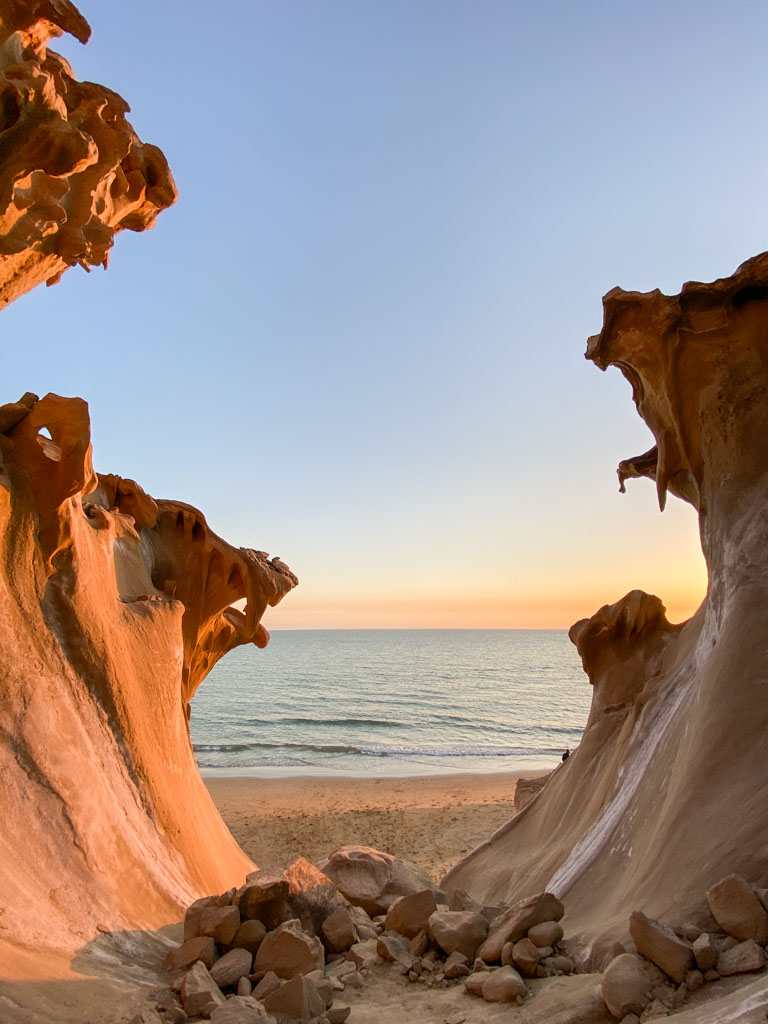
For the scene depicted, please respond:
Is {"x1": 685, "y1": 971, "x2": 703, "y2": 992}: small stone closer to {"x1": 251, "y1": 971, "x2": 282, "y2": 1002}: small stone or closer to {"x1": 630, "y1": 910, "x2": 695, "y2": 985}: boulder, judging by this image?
{"x1": 630, "y1": 910, "x2": 695, "y2": 985}: boulder

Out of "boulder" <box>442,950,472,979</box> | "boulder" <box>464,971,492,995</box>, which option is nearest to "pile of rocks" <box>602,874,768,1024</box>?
"boulder" <box>464,971,492,995</box>

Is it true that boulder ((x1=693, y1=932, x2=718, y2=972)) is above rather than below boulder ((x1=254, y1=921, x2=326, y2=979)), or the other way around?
above

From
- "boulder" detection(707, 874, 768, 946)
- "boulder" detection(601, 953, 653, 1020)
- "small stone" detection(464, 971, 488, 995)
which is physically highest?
"boulder" detection(707, 874, 768, 946)

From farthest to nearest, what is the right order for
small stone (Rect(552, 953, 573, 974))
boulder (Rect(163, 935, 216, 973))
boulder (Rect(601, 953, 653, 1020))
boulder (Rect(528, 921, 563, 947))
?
1. boulder (Rect(163, 935, 216, 973))
2. boulder (Rect(528, 921, 563, 947))
3. small stone (Rect(552, 953, 573, 974))
4. boulder (Rect(601, 953, 653, 1020))

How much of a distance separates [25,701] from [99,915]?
3.93 feet

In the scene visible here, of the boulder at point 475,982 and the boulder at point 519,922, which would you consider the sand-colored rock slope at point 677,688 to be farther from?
the boulder at point 475,982

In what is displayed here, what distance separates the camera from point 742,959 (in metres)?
2.41

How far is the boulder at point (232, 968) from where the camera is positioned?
322 cm

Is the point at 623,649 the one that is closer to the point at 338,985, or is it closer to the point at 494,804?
the point at 338,985

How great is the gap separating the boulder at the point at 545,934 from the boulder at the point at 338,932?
108 centimetres

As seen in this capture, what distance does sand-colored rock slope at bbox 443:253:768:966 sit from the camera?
338cm

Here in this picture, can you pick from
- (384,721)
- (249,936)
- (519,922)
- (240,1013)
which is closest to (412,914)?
(519,922)

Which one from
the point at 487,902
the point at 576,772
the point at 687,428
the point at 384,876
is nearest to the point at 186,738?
the point at 384,876

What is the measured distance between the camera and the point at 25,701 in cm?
380
